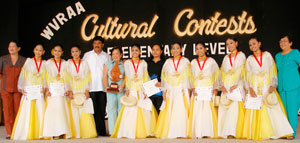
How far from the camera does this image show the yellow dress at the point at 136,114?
5207 millimetres

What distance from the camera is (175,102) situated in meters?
5.14

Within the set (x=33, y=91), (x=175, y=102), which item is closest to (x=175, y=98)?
(x=175, y=102)

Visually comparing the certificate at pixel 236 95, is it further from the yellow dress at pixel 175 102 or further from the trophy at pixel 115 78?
the trophy at pixel 115 78

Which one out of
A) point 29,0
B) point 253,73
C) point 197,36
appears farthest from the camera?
point 29,0

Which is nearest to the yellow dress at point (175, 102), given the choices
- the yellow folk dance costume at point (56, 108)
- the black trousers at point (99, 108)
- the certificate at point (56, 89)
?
the black trousers at point (99, 108)

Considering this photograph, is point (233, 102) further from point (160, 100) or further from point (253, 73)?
point (160, 100)

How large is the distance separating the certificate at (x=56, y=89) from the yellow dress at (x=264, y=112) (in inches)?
108

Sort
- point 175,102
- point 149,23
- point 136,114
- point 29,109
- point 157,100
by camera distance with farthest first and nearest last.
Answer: point 149,23
point 157,100
point 29,109
point 136,114
point 175,102

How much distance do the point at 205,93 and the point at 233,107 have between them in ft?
1.48

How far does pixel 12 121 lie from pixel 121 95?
71.5 inches

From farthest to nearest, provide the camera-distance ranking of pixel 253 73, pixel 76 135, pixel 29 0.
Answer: pixel 29 0, pixel 76 135, pixel 253 73

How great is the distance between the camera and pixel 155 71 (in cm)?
552

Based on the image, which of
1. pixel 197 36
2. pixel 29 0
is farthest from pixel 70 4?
pixel 197 36

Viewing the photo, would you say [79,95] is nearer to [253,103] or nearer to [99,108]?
[99,108]
